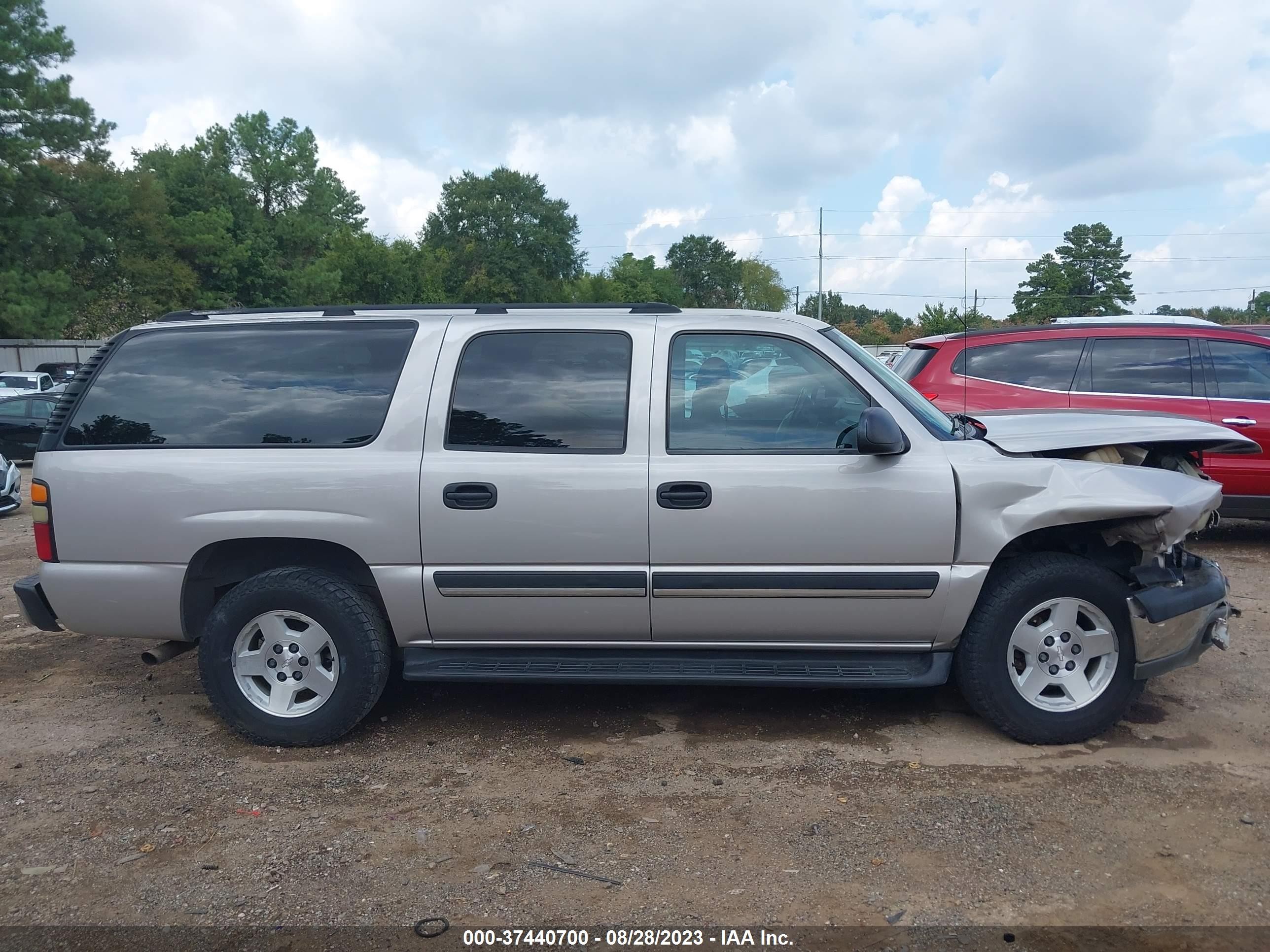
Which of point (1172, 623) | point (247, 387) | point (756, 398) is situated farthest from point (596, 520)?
point (1172, 623)

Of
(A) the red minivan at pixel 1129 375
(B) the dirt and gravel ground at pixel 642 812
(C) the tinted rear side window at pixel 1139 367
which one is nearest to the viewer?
(B) the dirt and gravel ground at pixel 642 812

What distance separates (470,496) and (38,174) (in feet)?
125

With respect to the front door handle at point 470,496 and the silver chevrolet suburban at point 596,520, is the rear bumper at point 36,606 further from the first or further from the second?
the front door handle at point 470,496

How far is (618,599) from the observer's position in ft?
13.1

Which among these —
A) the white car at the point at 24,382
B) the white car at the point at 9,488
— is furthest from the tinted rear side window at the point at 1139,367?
the white car at the point at 24,382

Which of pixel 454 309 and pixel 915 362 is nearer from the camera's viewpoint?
pixel 454 309

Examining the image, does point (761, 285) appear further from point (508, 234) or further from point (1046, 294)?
point (1046, 294)

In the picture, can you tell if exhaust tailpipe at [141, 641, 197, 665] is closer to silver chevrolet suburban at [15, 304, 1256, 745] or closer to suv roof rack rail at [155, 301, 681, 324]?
silver chevrolet suburban at [15, 304, 1256, 745]

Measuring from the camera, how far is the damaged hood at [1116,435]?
398cm

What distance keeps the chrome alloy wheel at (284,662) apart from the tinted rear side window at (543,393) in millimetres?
1058

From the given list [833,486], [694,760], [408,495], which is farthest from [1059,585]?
[408,495]

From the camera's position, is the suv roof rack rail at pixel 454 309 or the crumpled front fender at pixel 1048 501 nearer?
the crumpled front fender at pixel 1048 501

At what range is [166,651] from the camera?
4.34 metres

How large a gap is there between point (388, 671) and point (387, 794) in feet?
2.00
